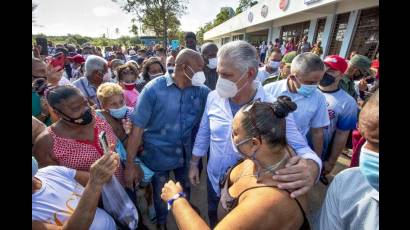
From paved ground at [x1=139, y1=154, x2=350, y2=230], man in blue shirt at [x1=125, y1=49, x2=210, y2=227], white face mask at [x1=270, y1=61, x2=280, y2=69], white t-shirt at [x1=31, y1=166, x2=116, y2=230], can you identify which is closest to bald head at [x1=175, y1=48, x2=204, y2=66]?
man in blue shirt at [x1=125, y1=49, x2=210, y2=227]

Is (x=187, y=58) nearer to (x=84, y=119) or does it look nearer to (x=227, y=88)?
(x=227, y=88)

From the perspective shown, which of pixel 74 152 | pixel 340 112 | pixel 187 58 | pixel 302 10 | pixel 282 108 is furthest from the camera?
pixel 302 10

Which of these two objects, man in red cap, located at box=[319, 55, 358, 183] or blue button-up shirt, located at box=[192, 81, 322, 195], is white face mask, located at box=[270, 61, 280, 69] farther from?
blue button-up shirt, located at box=[192, 81, 322, 195]

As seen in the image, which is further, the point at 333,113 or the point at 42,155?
the point at 333,113

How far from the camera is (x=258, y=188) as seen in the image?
1326 mm

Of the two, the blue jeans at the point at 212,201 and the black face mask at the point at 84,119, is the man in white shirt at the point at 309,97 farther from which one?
the black face mask at the point at 84,119

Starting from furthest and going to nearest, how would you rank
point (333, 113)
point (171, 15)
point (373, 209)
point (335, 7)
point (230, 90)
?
point (171, 15) → point (335, 7) → point (333, 113) → point (230, 90) → point (373, 209)

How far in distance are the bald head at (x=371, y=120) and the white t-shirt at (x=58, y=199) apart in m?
1.69

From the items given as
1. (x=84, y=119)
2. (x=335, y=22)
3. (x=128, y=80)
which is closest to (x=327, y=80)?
(x=128, y=80)

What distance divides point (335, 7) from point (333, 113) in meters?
10.1

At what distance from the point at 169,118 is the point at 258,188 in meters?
1.34
